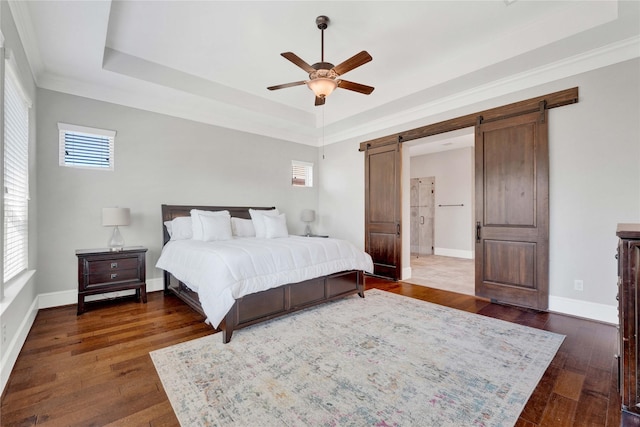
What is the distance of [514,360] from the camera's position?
2271 millimetres

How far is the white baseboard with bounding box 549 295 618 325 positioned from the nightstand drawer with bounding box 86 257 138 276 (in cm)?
528

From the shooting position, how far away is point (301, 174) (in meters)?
6.55

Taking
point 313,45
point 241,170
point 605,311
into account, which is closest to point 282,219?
point 241,170

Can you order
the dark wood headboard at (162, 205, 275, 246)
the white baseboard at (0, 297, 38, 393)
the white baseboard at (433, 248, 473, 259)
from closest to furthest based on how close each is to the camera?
the white baseboard at (0, 297, 38, 393), the dark wood headboard at (162, 205, 275, 246), the white baseboard at (433, 248, 473, 259)

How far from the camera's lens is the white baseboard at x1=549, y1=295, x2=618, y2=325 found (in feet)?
9.98

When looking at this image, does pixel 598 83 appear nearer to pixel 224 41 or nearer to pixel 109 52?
pixel 224 41

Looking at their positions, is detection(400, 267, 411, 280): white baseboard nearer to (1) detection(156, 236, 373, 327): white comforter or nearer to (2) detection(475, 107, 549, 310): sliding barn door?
(2) detection(475, 107, 549, 310): sliding barn door

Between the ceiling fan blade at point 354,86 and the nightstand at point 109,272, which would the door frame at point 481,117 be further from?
the nightstand at point 109,272

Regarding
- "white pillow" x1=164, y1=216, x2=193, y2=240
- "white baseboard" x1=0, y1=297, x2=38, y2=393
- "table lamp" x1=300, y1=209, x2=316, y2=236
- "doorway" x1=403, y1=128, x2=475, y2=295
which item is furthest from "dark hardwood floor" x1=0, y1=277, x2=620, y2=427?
"doorway" x1=403, y1=128, x2=475, y2=295

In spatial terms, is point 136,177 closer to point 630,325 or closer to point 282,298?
point 282,298

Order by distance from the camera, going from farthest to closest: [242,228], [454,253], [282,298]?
[454,253] → [242,228] → [282,298]

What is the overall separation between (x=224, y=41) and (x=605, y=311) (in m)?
5.20

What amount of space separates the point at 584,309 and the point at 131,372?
4.52 metres

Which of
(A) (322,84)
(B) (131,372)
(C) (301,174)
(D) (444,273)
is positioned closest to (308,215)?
(C) (301,174)
